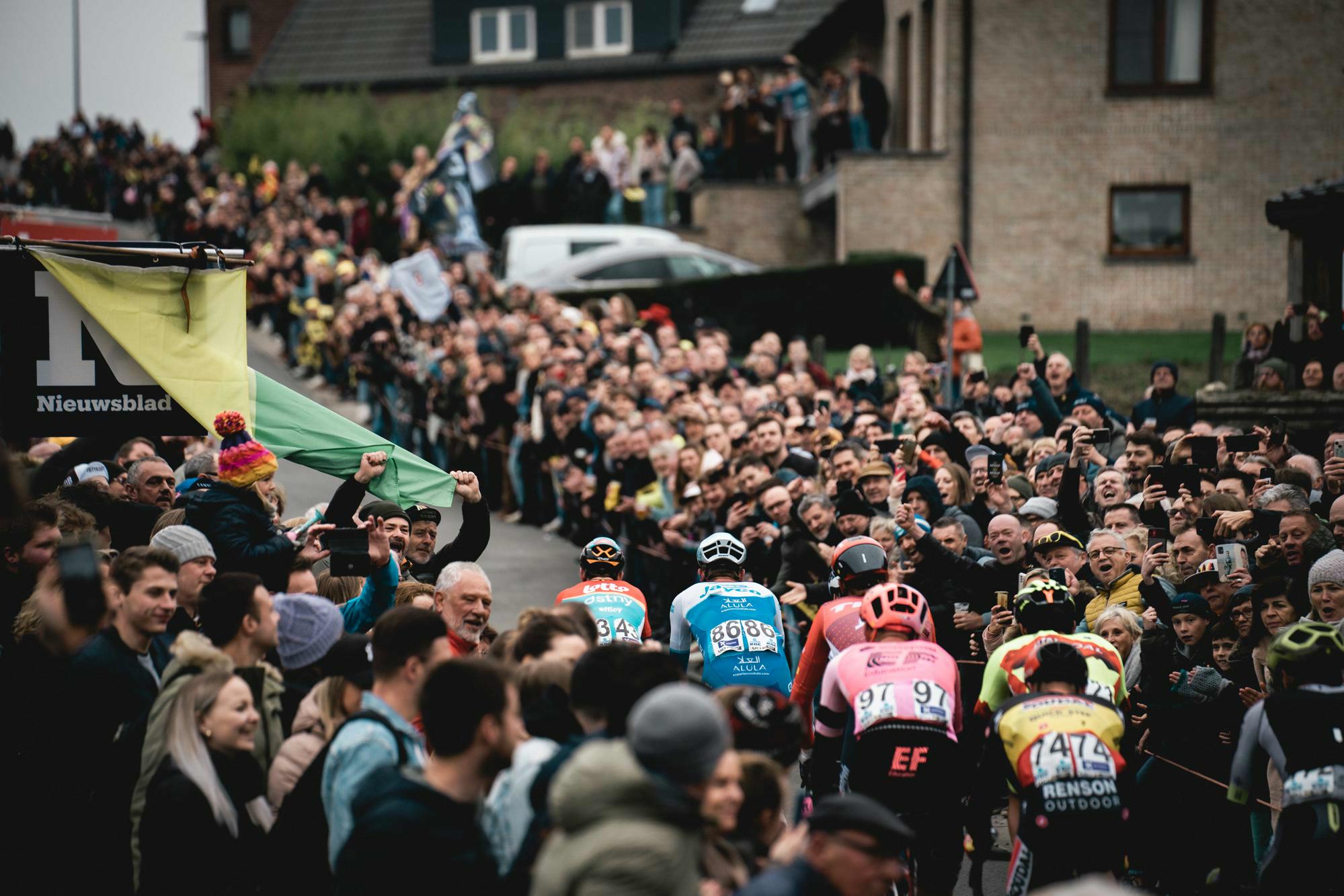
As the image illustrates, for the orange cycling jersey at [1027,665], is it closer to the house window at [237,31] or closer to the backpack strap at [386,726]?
the backpack strap at [386,726]

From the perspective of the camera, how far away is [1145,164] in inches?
1061

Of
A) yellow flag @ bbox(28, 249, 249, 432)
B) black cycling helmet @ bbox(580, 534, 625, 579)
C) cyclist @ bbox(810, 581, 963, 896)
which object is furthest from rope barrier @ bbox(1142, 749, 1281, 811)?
yellow flag @ bbox(28, 249, 249, 432)

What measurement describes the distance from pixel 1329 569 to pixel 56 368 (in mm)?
6376

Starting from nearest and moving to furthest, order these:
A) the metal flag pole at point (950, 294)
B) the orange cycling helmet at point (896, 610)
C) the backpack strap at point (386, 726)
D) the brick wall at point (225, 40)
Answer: the backpack strap at point (386, 726) < the orange cycling helmet at point (896, 610) < the metal flag pole at point (950, 294) < the brick wall at point (225, 40)

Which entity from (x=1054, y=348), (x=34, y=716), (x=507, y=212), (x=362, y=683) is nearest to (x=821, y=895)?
(x=362, y=683)

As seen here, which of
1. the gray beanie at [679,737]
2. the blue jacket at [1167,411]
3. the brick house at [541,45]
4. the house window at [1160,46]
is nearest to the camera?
the gray beanie at [679,737]

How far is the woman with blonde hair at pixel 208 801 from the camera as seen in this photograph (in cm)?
538

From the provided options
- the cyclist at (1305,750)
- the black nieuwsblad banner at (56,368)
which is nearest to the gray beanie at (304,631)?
the black nieuwsblad banner at (56,368)

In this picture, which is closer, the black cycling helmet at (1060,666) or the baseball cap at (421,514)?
the black cycling helmet at (1060,666)

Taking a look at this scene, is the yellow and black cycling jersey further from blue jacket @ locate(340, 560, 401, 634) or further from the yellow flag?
the yellow flag

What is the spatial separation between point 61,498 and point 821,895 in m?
5.65

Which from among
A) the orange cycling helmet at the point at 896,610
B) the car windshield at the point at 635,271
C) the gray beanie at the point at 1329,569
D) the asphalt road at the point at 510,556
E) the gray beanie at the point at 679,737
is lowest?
the asphalt road at the point at 510,556

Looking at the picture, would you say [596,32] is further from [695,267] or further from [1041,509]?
[1041,509]

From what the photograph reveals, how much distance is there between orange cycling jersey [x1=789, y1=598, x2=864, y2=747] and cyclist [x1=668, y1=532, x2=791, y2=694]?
0.17 metres
